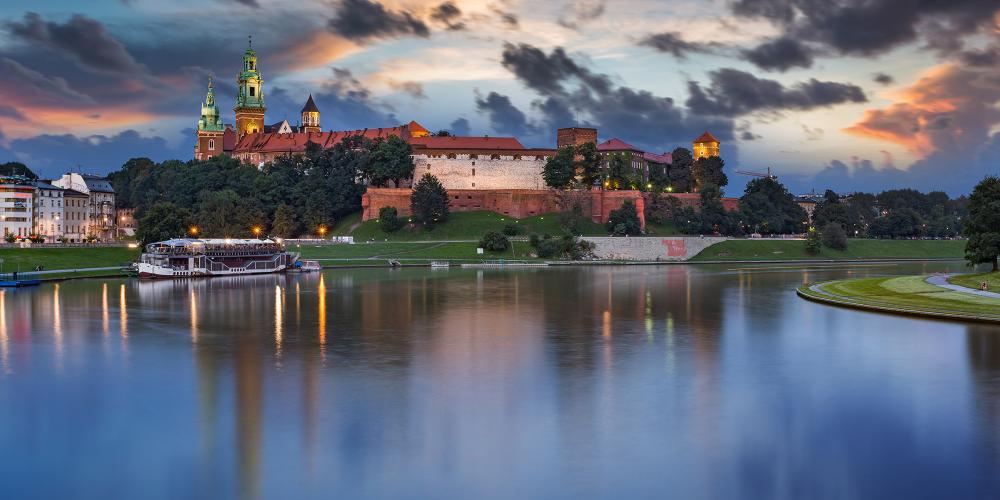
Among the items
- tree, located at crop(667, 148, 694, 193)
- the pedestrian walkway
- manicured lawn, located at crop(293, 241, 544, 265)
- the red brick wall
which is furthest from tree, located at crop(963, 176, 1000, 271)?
tree, located at crop(667, 148, 694, 193)

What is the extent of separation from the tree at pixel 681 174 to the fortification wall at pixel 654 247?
2911cm

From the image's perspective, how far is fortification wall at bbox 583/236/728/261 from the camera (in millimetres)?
91688

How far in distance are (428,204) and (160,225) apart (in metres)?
30.7

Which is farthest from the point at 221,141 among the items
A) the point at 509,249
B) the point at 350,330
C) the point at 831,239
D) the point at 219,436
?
the point at 219,436

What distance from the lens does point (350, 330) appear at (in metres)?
29.6

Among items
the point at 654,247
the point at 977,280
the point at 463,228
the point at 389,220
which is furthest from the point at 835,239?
the point at 977,280

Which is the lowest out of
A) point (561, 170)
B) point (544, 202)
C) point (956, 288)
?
point (956, 288)

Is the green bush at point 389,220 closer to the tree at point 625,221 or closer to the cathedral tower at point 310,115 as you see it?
the tree at point 625,221

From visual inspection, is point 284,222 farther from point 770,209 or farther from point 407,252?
point 770,209

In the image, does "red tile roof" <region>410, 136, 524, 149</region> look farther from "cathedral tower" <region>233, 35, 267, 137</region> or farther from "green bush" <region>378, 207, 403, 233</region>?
"cathedral tower" <region>233, 35, 267, 137</region>

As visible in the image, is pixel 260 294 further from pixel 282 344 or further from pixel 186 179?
pixel 186 179

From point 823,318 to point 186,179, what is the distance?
85.4m

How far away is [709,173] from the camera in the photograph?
121 meters

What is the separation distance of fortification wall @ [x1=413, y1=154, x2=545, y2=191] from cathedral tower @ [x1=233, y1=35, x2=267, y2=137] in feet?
120
